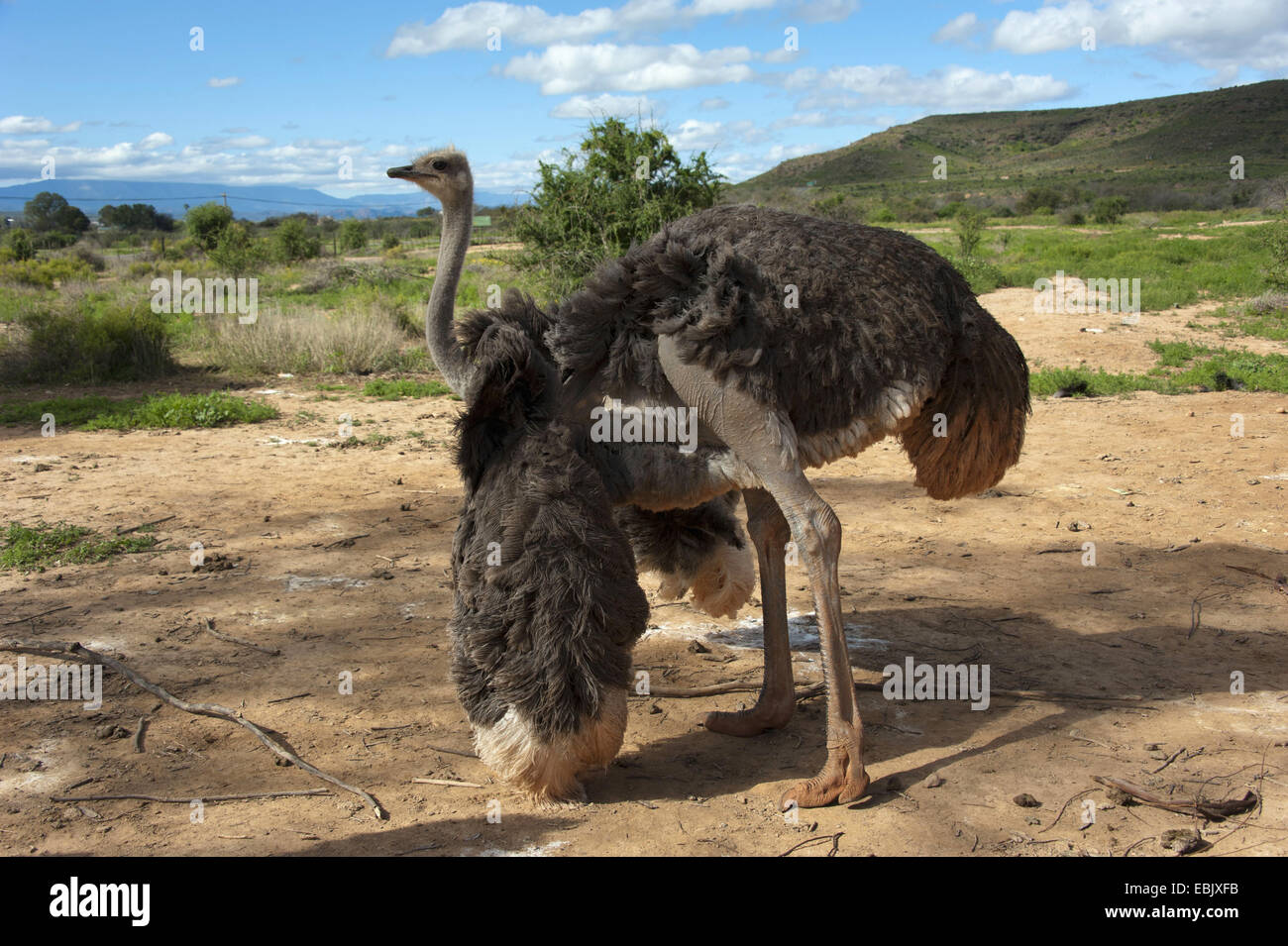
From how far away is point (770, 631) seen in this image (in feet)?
14.4

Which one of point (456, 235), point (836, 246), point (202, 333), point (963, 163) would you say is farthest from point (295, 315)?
point (963, 163)

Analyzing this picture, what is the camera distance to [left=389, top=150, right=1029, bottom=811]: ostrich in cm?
360

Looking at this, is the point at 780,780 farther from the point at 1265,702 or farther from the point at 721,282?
the point at 1265,702

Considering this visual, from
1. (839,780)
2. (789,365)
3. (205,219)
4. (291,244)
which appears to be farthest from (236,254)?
(839,780)

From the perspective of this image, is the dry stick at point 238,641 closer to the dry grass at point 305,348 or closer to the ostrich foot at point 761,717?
the ostrich foot at point 761,717

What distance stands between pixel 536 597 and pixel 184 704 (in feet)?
6.28

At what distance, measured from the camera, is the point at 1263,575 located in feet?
19.8

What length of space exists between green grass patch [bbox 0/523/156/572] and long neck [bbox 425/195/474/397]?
3345 mm

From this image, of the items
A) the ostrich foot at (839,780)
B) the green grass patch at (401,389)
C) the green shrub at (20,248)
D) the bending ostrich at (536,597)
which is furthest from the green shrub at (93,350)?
the green shrub at (20,248)

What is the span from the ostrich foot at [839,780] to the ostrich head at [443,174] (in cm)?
289

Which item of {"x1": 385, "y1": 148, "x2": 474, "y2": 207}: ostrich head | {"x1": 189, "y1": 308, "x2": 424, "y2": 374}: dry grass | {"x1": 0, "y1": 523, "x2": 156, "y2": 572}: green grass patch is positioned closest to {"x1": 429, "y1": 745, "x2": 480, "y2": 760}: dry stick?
{"x1": 385, "y1": 148, "x2": 474, "y2": 207}: ostrich head

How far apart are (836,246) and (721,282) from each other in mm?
541

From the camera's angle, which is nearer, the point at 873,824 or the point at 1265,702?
the point at 873,824

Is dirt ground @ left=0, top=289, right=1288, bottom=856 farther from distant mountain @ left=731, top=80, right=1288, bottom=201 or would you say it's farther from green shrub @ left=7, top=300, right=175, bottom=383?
distant mountain @ left=731, top=80, right=1288, bottom=201
